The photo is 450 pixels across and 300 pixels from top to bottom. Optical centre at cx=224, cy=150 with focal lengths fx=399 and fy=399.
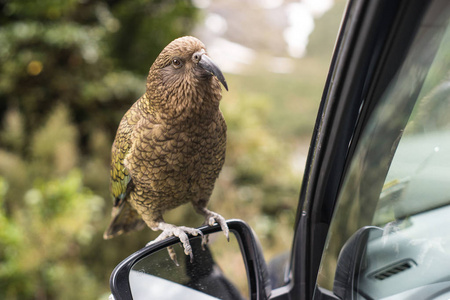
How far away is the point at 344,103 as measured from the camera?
1.25 m

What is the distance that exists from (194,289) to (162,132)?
61 centimetres

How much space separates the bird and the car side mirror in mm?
75

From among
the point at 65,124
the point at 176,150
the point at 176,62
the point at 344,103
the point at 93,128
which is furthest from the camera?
the point at 93,128

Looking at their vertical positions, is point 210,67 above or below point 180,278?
above

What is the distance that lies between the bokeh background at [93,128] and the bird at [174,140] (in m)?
2.31

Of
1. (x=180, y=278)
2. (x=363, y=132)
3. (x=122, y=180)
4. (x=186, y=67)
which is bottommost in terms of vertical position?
(x=180, y=278)

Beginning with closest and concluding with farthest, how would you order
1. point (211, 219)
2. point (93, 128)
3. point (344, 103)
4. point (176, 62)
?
point (344, 103) → point (176, 62) → point (211, 219) → point (93, 128)

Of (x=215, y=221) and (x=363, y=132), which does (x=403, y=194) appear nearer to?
(x=363, y=132)

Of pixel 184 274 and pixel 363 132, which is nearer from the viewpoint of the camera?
pixel 363 132

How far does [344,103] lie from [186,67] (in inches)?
21.5

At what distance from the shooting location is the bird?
54.6 inches

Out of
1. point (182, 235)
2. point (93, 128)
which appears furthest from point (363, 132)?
point (93, 128)

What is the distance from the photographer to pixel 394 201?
4.43 feet

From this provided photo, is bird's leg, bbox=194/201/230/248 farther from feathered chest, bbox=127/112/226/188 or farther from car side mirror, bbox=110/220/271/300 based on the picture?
feathered chest, bbox=127/112/226/188
